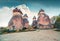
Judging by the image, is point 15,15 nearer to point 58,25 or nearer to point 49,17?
point 49,17

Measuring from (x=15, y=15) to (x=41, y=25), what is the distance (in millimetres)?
374

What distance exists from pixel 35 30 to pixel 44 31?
121 millimetres

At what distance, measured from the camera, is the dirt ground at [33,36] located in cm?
147

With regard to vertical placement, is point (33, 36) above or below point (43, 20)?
below

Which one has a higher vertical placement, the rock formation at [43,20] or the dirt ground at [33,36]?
the rock formation at [43,20]

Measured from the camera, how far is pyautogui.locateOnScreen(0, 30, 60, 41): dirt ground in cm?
147

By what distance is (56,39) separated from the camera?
1486 millimetres

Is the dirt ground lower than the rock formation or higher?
lower

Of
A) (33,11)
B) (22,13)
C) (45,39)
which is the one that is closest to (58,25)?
(45,39)

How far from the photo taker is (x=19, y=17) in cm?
154

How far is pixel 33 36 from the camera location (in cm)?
149

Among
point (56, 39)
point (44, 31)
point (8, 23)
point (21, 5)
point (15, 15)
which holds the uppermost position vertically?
point (21, 5)

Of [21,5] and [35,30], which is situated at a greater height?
[21,5]

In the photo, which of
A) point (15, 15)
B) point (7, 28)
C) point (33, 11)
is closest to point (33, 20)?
point (33, 11)
